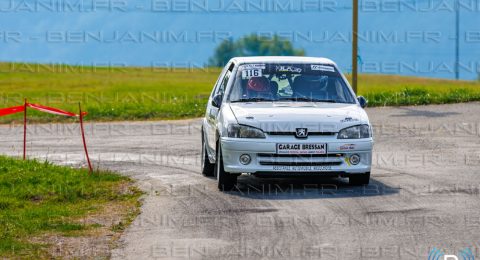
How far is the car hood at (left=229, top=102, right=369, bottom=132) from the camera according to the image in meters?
14.0

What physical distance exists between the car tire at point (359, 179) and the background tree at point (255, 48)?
141 m

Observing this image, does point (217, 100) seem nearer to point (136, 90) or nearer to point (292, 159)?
point (292, 159)

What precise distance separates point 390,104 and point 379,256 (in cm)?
2032

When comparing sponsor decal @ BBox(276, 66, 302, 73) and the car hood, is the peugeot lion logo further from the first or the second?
sponsor decal @ BBox(276, 66, 302, 73)

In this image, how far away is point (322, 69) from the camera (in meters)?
15.7

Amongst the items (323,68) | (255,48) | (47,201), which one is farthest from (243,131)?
(255,48)

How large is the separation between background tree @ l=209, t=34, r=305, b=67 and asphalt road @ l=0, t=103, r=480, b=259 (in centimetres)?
13510

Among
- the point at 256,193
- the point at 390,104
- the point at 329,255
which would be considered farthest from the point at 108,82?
the point at 329,255

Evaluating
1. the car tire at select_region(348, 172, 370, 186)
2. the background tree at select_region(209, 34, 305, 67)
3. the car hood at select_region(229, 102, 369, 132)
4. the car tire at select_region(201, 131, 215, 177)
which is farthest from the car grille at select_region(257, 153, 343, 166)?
the background tree at select_region(209, 34, 305, 67)

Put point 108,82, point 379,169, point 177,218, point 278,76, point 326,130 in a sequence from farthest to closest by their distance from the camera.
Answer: point 108,82
point 379,169
point 278,76
point 326,130
point 177,218

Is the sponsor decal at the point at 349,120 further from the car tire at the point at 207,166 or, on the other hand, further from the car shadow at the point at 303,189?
the car tire at the point at 207,166

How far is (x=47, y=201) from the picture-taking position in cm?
1438

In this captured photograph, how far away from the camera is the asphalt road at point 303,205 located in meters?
10.3

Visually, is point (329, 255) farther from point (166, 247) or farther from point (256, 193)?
point (256, 193)
